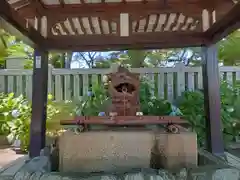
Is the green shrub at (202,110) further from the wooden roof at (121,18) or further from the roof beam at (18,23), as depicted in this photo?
the roof beam at (18,23)

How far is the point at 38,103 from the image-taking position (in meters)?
3.62

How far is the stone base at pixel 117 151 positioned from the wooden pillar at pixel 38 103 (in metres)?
1.43

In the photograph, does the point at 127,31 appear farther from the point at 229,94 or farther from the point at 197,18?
the point at 229,94

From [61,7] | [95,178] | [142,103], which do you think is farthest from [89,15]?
[95,178]

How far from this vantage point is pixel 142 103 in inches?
176

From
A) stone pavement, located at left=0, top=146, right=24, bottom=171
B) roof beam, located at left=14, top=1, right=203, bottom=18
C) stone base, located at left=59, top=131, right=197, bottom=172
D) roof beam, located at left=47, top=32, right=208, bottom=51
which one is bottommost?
stone pavement, located at left=0, top=146, right=24, bottom=171

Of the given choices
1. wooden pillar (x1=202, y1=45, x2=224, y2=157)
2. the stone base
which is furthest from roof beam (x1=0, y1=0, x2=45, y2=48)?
wooden pillar (x1=202, y1=45, x2=224, y2=157)

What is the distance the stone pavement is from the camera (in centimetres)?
388


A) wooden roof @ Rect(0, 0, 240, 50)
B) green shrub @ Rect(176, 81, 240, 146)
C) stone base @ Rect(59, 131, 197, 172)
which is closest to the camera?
stone base @ Rect(59, 131, 197, 172)

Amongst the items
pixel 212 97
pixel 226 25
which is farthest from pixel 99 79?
pixel 226 25

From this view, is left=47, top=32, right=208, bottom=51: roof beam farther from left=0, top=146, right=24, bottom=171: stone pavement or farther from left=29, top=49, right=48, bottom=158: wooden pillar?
left=0, top=146, right=24, bottom=171: stone pavement

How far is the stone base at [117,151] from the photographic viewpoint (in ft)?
7.20

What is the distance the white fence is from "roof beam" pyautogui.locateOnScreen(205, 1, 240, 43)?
145 cm

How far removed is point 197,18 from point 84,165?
2.31 meters
